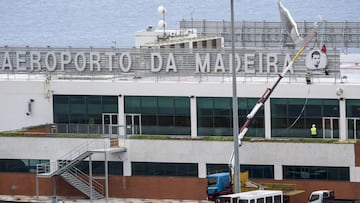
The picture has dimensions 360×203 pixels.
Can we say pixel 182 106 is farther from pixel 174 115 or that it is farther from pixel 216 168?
pixel 216 168

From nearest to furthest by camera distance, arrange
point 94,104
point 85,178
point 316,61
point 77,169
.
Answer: point 85,178, point 77,169, point 316,61, point 94,104

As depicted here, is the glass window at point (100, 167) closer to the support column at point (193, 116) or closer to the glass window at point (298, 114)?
the support column at point (193, 116)

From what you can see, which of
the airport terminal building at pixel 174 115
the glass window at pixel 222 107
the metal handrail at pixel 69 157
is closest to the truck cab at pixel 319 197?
the airport terminal building at pixel 174 115

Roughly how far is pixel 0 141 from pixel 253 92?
11.1 metres

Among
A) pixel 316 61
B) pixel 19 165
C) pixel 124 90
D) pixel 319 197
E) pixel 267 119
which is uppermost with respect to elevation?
pixel 316 61

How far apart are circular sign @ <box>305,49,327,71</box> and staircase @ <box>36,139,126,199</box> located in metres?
8.65

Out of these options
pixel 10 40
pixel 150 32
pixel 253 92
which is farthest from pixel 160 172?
pixel 10 40

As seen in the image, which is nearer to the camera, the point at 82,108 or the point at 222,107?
the point at 222,107

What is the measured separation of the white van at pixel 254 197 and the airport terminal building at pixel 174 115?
3.78 m

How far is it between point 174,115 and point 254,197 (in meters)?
11.1

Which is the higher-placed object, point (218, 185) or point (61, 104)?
point (61, 104)

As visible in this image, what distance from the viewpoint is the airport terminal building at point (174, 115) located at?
2219 inches

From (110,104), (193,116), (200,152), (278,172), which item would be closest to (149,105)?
(110,104)

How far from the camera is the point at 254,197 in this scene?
49.4m
